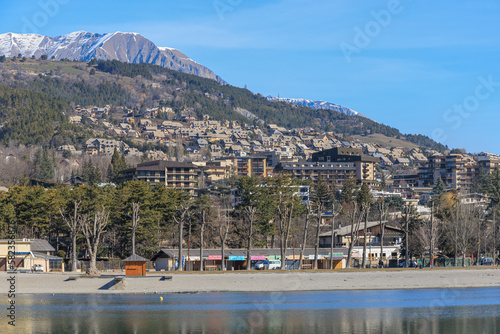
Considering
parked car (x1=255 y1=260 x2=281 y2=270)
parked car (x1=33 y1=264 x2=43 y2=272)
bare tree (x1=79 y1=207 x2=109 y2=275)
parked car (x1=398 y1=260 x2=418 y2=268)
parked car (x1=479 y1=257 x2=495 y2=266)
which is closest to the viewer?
bare tree (x1=79 y1=207 x2=109 y2=275)

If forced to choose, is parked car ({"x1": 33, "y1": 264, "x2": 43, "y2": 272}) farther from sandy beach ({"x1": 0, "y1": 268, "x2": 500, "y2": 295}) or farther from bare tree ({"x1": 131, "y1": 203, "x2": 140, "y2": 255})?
bare tree ({"x1": 131, "y1": 203, "x2": 140, "y2": 255})

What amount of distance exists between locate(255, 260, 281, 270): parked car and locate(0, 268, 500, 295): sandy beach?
542 inches

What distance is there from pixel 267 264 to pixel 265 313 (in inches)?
1370

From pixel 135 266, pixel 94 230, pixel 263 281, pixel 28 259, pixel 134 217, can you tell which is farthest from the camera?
pixel 134 217

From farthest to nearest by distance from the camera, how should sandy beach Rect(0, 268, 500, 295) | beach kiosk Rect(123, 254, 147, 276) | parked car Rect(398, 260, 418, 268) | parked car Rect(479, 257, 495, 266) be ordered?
parked car Rect(479, 257, 495, 266), parked car Rect(398, 260, 418, 268), beach kiosk Rect(123, 254, 147, 276), sandy beach Rect(0, 268, 500, 295)

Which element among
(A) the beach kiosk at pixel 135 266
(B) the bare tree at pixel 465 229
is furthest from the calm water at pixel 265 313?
(B) the bare tree at pixel 465 229

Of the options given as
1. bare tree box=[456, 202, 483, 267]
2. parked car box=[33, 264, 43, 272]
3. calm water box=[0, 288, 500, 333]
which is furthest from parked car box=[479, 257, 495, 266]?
parked car box=[33, 264, 43, 272]

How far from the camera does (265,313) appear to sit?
61281 millimetres

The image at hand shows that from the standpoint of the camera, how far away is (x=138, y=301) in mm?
68312

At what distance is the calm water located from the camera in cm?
5384

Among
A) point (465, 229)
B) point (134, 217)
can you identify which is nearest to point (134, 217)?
point (134, 217)

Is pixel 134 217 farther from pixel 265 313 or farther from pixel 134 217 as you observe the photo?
pixel 265 313

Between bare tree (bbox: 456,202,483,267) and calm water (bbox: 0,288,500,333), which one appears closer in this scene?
calm water (bbox: 0,288,500,333)

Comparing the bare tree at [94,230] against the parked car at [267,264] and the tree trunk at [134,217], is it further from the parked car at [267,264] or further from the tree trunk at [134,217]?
the parked car at [267,264]
